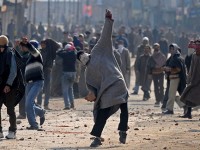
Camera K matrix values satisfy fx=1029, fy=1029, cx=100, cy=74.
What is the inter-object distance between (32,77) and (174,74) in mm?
5506

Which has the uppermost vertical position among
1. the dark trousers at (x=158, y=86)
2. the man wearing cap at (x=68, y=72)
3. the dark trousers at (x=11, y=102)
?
the dark trousers at (x=11, y=102)

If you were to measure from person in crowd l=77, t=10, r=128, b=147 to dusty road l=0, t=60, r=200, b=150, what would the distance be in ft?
1.68

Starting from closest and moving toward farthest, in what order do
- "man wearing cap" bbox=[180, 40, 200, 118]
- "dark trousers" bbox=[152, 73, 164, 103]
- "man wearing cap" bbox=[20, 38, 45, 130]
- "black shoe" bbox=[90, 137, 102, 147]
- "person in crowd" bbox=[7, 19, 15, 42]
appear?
"black shoe" bbox=[90, 137, 102, 147] < "man wearing cap" bbox=[20, 38, 45, 130] < "man wearing cap" bbox=[180, 40, 200, 118] < "dark trousers" bbox=[152, 73, 164, 103] < "person in crowd" bbox=[7, 19, 15, 42]

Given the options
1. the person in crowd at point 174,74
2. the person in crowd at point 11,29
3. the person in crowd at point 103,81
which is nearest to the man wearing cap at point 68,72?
the person in crowd at point 174,74

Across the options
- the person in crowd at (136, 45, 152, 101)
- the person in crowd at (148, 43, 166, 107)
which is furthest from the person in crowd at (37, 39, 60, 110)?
the person in crowd at (136, 45, 152, 101)

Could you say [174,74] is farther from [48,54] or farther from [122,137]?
[122,137]

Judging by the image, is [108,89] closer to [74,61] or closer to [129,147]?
[129,147]

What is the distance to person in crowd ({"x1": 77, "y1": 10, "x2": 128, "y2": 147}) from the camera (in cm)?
1614

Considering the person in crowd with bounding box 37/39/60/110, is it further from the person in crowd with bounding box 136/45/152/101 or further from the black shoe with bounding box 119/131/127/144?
the black shoe with bounding box 119/131/127/144

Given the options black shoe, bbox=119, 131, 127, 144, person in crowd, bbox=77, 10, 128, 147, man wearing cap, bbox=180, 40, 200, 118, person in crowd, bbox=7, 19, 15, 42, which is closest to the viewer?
person in crowd, bbox=77, 10, 128, 147

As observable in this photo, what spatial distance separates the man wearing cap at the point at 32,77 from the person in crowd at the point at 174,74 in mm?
5216

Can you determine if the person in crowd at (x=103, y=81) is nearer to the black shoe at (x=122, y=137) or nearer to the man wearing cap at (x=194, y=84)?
the black shoe at (x=122, y=137)

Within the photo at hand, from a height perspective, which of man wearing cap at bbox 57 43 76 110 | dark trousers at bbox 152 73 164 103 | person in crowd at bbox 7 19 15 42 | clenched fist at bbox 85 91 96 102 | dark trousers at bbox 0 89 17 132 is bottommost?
person in crowd at bbox 7 19 15 42

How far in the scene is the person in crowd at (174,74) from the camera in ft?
78.6
